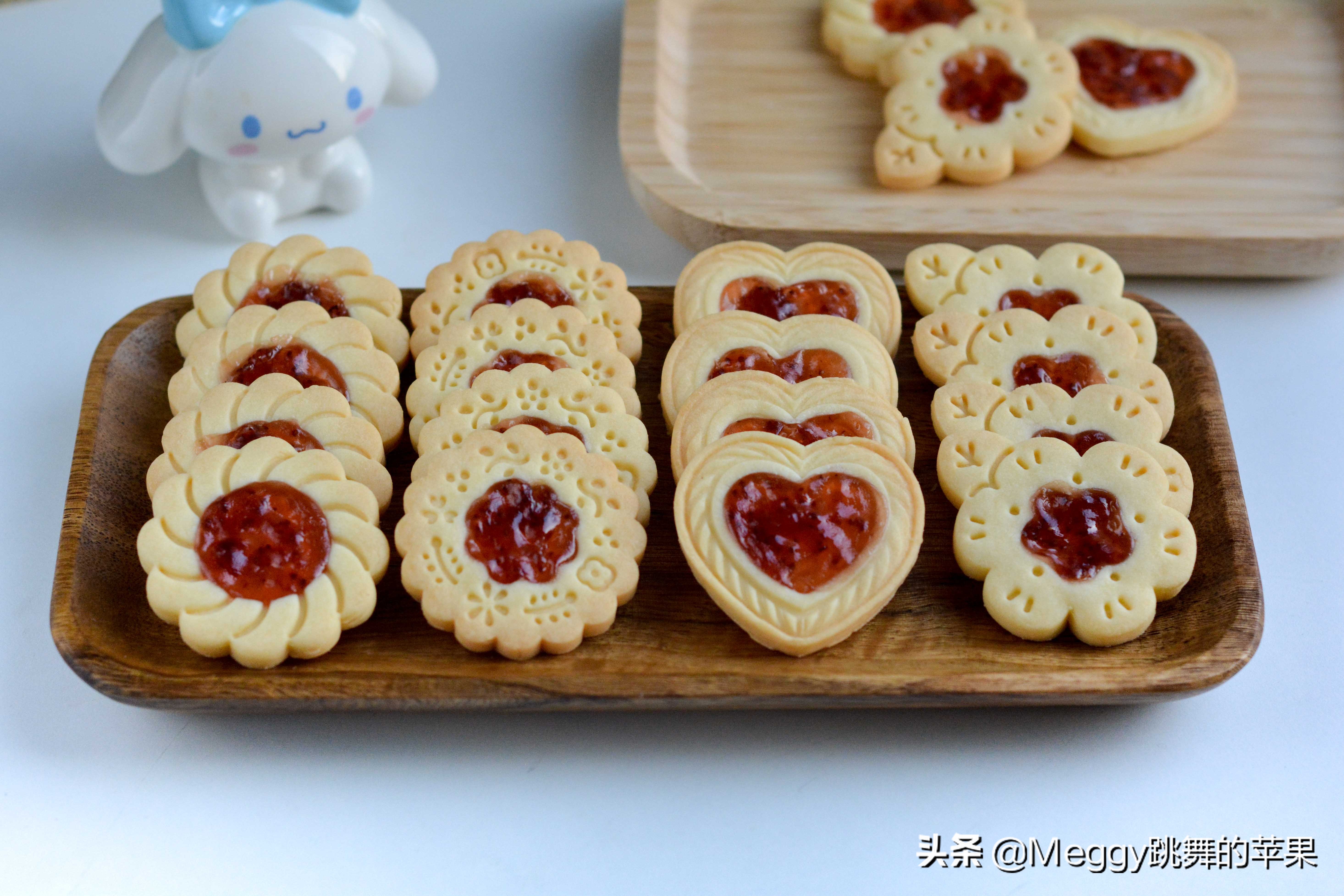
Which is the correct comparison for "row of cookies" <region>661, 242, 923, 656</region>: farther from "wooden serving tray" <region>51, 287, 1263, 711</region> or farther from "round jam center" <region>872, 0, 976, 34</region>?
"round jam center" <region>872, 0, 976, 34</region>

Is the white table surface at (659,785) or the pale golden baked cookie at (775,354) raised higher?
the pale golden baked cookie at (775,354)

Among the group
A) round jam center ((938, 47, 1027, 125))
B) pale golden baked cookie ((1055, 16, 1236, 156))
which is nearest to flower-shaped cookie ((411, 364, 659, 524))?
round jam center ((938, 47, 1027, 125))

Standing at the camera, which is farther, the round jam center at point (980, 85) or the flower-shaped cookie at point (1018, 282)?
the round jam center at point (980, 85)

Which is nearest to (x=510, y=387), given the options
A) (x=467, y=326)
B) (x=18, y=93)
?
(x=467, y=326)

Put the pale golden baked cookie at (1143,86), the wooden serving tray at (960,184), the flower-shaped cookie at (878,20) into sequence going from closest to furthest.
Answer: the wooden serving tray at (960,184) < the pale golden baked cookie at (1143,86) < the flower-shaped cookie at (878,20)

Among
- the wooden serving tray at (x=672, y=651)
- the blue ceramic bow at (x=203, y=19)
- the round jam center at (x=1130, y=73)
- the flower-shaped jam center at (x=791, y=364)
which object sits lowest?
the wooden serving tray at (x=672, y=651)

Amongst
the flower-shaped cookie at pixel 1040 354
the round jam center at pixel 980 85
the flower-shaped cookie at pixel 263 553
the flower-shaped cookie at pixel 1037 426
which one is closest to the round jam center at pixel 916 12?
the round jam center at pixel 980 85

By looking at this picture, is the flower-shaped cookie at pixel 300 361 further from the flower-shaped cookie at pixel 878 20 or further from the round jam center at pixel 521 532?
the flower-shaped cookie at pixel 878 20
